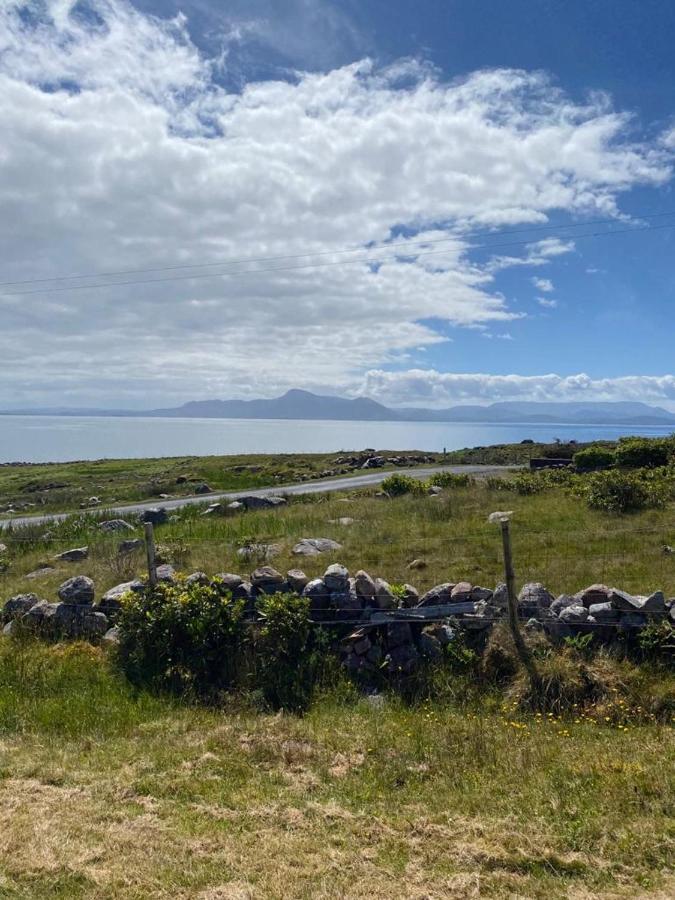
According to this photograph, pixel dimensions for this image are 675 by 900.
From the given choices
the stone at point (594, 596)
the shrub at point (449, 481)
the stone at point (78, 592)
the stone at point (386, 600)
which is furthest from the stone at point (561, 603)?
the shrub at point (449, 481)

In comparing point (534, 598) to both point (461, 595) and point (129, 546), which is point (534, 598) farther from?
point (129, 546)

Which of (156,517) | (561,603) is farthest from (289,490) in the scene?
(561,603)

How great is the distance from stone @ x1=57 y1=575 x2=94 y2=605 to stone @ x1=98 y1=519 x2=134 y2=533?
8505 millimetres

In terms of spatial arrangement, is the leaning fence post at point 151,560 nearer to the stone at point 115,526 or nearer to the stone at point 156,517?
the stone at point 115,526

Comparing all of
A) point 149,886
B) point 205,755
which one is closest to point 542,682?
point 205,755

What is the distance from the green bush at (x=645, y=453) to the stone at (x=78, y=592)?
79.3 ft

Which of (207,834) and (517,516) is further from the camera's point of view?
(517,516)

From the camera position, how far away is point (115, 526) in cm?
2127

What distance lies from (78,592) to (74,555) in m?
5.28

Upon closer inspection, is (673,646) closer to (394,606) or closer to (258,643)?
(394,606)

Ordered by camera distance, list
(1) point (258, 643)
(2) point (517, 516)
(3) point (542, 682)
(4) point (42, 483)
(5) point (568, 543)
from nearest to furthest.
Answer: (3) point (542, 682) → (1) point (258, 643) → (5) point (568, 543) → (2) point (517, 516) → (4) point (42, 483)

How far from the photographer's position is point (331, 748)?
7211 millimetres

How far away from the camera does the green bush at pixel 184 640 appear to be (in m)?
9.34

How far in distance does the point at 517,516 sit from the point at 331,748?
471 inches
